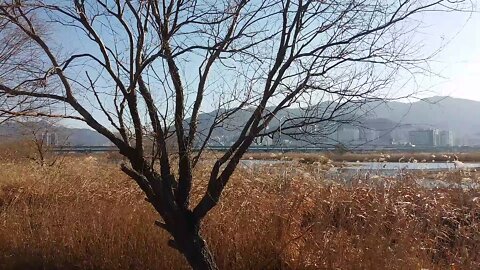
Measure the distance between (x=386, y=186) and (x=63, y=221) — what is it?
397cm

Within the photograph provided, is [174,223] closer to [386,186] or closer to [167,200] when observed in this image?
[167,200]

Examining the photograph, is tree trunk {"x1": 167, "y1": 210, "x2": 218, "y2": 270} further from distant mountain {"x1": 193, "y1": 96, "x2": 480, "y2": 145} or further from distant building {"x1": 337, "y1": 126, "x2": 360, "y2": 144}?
distant building {"x1": 337, "y1": 126, "x2": 360, "y2": 144}

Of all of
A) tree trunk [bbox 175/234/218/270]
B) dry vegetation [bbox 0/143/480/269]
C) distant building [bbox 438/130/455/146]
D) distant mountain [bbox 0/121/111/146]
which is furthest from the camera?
distant building [bbox 438/130/455/146]

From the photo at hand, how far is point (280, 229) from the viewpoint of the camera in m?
5.42

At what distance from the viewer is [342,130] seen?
4.27 meters

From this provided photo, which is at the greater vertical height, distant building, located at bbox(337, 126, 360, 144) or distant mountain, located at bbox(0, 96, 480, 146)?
distant mountain, located at bbox(0, 96, 480, 146)

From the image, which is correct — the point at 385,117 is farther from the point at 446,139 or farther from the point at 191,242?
the point at 446,139

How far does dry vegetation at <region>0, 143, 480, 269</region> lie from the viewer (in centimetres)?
503

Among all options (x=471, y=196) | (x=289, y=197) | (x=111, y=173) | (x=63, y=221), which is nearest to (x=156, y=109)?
(x=289, y=197)

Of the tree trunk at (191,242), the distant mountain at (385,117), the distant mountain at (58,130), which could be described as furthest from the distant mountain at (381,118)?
the distant mountain at (58,130)

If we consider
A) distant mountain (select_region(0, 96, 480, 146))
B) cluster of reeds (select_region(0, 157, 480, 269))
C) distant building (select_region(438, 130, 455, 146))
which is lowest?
cluster of reeds (select_region(0, 157, 480, 269))

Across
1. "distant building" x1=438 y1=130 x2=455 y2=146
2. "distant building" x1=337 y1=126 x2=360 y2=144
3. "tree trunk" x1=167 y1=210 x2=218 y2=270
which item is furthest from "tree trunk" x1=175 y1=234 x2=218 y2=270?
"distant building" x1=438 y1=130 x2=455 y2=146

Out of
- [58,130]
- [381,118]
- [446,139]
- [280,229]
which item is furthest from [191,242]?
[58,130]

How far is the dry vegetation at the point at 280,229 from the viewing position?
198 inches
